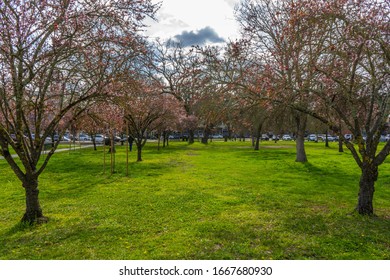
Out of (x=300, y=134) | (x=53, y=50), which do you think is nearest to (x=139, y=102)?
(x=53, y=50)

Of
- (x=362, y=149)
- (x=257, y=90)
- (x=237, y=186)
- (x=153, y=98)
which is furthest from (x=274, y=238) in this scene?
(x=153, y=98)

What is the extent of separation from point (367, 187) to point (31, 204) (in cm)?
781

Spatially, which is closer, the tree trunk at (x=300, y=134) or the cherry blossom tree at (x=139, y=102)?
the cherry blossom tree at (x=139, y=102)

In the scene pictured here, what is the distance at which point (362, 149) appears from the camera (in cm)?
694

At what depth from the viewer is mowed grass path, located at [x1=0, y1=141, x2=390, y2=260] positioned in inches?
203

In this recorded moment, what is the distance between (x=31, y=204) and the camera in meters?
6.75

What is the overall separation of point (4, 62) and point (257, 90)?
5.60 meters

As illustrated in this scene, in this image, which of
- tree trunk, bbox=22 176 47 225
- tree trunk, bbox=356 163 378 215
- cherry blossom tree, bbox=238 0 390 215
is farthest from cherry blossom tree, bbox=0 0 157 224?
tree trunk, bbox=356 163 378 215

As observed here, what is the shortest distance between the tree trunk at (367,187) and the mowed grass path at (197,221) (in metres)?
0.27

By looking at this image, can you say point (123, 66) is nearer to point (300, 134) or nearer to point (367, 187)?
point (367, 187)

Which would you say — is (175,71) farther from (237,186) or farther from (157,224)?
(157,224)

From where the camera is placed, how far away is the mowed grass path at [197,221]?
16.9ft

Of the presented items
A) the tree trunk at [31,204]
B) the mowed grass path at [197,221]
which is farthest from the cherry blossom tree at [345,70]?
the tree trunk at [31,204]

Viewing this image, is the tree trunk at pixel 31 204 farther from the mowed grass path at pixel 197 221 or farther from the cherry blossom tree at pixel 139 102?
the cherry blossom tree at pixel 139 102
